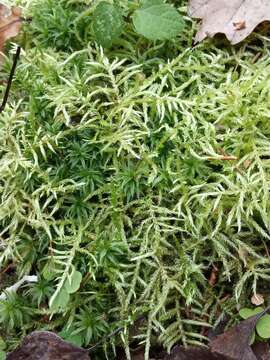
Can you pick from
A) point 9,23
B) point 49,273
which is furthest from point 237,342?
point 9,23

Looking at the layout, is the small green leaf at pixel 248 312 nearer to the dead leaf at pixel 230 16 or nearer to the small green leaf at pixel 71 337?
the small green leaf at pixel 71 337

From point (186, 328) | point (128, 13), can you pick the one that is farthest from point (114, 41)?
point (186, 328)

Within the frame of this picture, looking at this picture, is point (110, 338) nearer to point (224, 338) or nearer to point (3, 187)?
point (224, 338)

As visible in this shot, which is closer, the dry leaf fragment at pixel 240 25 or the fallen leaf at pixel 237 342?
the fallen leaf at pixel 237 342

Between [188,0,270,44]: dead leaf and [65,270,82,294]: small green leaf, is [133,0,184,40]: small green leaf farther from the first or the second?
[65,270,82,294]: small green leaf

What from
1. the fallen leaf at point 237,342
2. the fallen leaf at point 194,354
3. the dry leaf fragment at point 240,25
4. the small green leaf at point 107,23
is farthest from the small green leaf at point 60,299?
the dry leaf fragment at point 240,25
